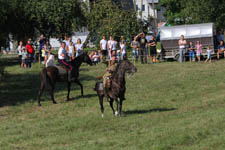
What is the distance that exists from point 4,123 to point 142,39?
18.0m

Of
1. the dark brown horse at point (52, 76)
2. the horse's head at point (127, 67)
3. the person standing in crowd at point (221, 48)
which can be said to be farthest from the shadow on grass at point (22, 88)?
the person standing in crowd at point (221, 48)

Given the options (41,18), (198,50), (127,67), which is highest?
(41,18)

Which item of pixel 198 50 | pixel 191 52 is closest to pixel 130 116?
pixel 198 50

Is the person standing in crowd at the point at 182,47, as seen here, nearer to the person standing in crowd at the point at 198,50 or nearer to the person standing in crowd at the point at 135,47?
the person standing in crowd at the point at 198,50

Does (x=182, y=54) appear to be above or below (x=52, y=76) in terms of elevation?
above

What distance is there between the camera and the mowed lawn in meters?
11.4

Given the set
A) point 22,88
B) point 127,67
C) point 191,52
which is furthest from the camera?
point 191,52

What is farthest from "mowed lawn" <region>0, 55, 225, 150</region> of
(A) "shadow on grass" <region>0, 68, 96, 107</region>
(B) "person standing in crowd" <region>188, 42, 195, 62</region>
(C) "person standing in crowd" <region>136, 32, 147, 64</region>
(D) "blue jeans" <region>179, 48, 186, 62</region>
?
(B) "person standing in crowd" <region>188, 42, 195, 62</region>

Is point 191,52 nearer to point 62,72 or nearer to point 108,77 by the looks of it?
point 62,72

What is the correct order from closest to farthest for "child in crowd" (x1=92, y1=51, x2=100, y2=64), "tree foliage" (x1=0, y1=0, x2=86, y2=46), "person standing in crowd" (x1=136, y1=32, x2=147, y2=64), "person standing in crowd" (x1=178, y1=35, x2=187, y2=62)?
"child in crowd" (x1=92, y1=51, x2=100, y2=64), "person standing in crowd" (x1=136, y1=32, x2=147, y2=64), "person standing in crowd" (x1=178, y1=35, x2=187, y2=62), "tree foliage" (x1=0, y1=0, x2=86, y2=46)

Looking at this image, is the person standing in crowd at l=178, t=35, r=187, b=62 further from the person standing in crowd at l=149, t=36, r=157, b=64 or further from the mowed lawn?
the mowed lawn

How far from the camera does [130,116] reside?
15.1 m

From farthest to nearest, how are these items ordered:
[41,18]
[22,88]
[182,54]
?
[41,18], [182,54], [22,88]

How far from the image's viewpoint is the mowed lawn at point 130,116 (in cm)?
1135
